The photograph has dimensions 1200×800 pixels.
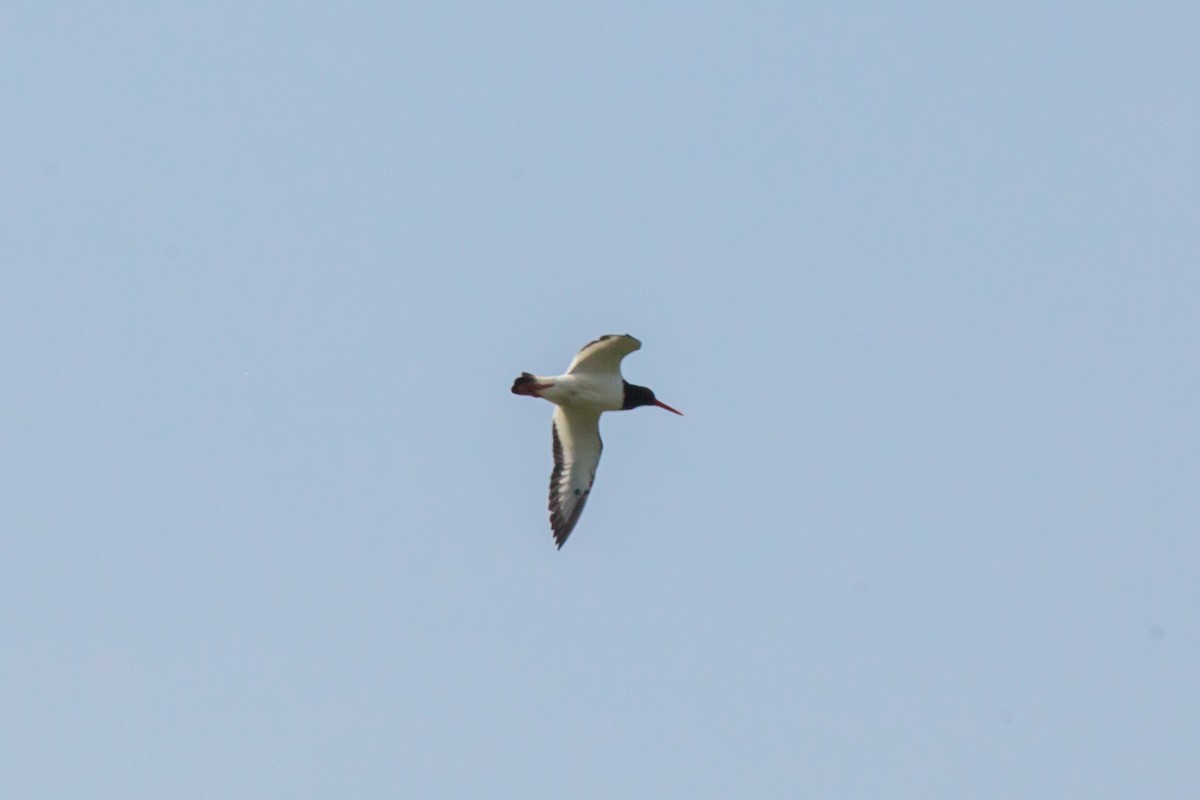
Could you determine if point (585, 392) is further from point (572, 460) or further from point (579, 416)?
point (572, 460)

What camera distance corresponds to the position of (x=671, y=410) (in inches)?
1086

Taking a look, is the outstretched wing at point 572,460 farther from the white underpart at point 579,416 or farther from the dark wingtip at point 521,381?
the dark wingtip at point 521,381

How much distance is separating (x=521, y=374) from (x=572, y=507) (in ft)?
7.14

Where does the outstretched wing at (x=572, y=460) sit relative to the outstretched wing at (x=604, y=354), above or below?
below

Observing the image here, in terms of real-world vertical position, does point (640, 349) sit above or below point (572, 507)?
above

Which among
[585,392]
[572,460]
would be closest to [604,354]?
[585,392]

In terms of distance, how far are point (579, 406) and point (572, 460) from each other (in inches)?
38.4

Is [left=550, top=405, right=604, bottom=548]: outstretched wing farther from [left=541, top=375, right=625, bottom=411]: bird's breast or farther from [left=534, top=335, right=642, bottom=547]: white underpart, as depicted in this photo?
[left=541, top=375, right=625, bottom=411]: bird's breast

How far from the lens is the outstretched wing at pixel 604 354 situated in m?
25.2

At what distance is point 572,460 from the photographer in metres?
27.2

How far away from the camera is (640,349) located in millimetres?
25562

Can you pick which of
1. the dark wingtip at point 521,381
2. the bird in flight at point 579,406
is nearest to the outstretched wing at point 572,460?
the bird in flight at point 579,406

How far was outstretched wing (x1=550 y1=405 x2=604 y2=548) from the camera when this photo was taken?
1062 inches

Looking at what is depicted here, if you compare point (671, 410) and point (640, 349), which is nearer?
point (640, 349)
